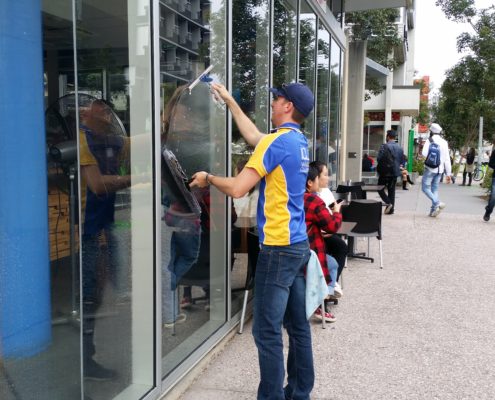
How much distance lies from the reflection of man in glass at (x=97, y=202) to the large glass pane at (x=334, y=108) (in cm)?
634

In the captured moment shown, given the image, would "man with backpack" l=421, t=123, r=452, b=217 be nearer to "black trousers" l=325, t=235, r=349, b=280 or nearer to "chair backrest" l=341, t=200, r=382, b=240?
"chair backrest" l=341, t=200, r=382, b=240

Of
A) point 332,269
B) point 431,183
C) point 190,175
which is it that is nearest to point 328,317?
point 332,269

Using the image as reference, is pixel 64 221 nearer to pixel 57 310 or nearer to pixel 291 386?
pixel 57 310

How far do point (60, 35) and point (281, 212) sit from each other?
1.45 metres

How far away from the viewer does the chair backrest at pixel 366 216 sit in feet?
21.7

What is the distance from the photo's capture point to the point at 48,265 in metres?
2.79

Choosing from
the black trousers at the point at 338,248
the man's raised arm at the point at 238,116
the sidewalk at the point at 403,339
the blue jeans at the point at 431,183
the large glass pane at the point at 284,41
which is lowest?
the sidewalk at the point at 403,339

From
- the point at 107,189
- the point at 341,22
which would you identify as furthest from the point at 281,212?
the point at 341,22

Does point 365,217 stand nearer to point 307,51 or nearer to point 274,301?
point 307,51

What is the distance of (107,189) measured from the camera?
111 inches

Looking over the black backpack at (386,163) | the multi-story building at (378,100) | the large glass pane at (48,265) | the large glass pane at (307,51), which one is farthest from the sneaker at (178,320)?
the black backpack at (386,163)

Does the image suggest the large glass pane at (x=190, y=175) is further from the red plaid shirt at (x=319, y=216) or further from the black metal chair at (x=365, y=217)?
the black metal chair at (x=365, y=217)

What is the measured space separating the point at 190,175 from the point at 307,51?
3681 mm

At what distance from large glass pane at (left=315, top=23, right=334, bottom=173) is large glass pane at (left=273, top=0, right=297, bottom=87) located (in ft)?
5.51
